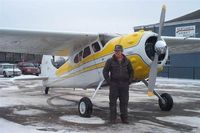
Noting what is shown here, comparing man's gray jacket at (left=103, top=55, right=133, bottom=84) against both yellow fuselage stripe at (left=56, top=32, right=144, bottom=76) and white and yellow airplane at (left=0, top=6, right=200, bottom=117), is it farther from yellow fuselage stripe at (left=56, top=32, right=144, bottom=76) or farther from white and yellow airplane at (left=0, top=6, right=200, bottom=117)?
yellow fuselage stripe at (left=56, top=32, right=144, bottom=76)

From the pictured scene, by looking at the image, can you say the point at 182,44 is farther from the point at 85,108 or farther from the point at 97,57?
the point at 85,108

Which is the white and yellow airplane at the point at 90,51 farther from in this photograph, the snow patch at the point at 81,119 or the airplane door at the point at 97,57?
the snow patch at the point at 81,119

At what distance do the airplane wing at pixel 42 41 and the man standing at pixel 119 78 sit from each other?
261 centimetres

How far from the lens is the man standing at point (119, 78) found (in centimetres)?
894

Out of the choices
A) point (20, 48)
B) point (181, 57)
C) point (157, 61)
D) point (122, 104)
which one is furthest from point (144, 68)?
point (181, 57)

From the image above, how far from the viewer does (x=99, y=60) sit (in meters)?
11.0

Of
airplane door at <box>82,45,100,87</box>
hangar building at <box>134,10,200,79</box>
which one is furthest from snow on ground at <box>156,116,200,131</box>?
hangar building at <box>134,10,200,79</box>

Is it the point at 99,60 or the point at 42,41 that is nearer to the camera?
the point at 99,60

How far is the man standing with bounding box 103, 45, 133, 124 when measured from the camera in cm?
894

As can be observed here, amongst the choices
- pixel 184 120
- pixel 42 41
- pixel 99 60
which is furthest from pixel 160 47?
pixel 42 41

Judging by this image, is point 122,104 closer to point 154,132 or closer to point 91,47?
point 154,132

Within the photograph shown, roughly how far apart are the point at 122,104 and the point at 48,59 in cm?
863

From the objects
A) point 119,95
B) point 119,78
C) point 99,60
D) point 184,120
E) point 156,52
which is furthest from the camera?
point 99,60

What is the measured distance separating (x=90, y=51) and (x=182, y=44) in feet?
13.7
